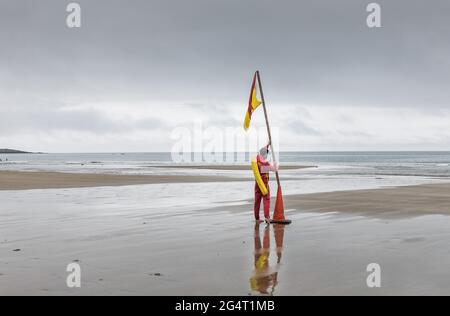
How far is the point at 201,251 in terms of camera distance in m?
8.44

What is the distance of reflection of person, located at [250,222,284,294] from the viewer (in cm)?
623

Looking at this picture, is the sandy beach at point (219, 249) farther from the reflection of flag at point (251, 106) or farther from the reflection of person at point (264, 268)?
the reflection of flag at point (251, 106)

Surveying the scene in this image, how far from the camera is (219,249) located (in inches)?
340

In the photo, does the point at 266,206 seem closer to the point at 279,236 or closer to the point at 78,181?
the point at 279,236

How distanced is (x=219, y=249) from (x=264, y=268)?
1545 millimetres

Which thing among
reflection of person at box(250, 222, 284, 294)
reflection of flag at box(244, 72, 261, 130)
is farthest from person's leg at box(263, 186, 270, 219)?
reflection of flag at box(244, 72, 261, 130)

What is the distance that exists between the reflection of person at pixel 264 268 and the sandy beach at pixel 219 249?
19 millimetres

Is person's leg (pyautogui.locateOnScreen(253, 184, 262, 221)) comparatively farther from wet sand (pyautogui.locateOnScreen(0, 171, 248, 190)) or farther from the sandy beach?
wet sand (pyautogui.locateOnScreen(0, 171, 248, 190))

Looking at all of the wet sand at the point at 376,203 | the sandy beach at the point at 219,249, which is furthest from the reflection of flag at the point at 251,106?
the wet sand at the point at 376,203

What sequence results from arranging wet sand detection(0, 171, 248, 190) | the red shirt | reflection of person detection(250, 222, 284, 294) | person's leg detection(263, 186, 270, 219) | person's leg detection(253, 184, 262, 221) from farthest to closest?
wet sand detection(0, 171, 248, 190) < person's leg detection(253, 184, 262, 221) < the red shirt < person's leg detection(263, 186, 270, 219) < reflection of person detection(250, 222, 284, 294)

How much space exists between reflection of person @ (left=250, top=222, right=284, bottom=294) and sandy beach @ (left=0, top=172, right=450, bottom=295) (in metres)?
0.02

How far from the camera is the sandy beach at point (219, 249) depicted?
20.5 feet
